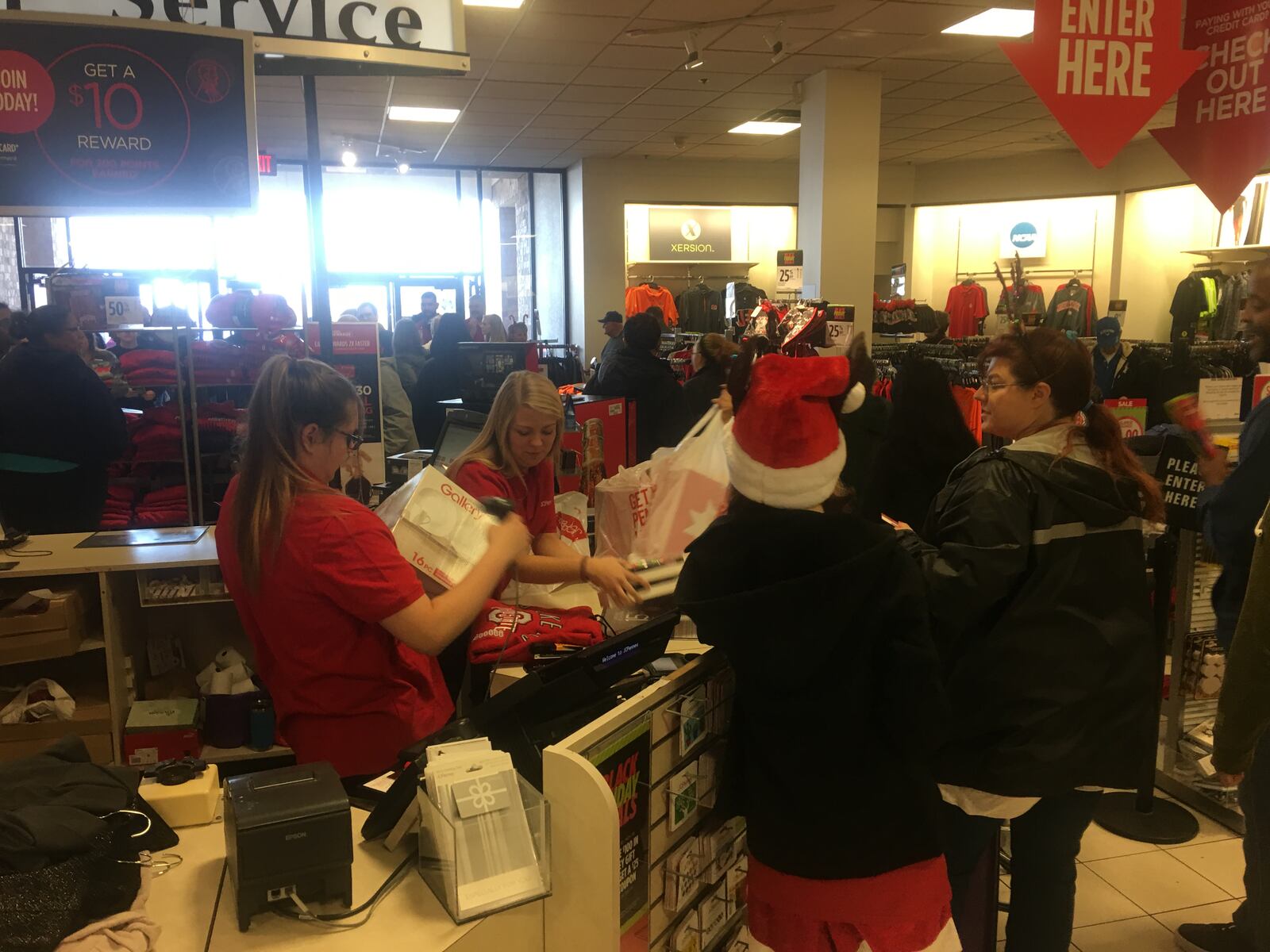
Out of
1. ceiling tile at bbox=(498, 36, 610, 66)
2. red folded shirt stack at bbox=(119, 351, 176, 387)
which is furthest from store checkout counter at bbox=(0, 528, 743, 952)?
ceiling tile at bbox=(498, 36, 610, 66)

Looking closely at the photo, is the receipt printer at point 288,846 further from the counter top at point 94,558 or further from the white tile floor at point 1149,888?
the white tile floor at point 1149,888

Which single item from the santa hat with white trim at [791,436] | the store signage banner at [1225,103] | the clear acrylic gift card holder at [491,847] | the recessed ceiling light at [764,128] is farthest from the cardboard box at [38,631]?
the recessed ceiling light at [764,128]

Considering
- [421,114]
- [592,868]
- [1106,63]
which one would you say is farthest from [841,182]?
[592,868]

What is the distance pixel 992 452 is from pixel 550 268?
11.1 meters

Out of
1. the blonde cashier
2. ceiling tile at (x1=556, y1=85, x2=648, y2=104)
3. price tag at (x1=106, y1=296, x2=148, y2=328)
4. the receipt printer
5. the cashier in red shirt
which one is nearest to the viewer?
the receipt printer

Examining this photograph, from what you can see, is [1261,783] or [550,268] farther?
[550,268]

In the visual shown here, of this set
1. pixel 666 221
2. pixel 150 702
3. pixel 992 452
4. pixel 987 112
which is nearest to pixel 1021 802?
pixel 992 452

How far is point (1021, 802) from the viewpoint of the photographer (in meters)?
1.92

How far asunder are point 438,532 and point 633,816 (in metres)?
0.83

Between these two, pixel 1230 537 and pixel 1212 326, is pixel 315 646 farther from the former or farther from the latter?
pixel 1212 326

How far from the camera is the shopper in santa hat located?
143 centimetres

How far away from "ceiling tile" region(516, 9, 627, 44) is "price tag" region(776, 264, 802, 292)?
6.94ft

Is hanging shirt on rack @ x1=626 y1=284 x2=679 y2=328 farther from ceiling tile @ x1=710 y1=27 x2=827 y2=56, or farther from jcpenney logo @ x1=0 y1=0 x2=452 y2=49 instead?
jcpenney logo @ x1=0 y1=0 x2=452 y2=49

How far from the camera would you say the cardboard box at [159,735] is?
119 inches
